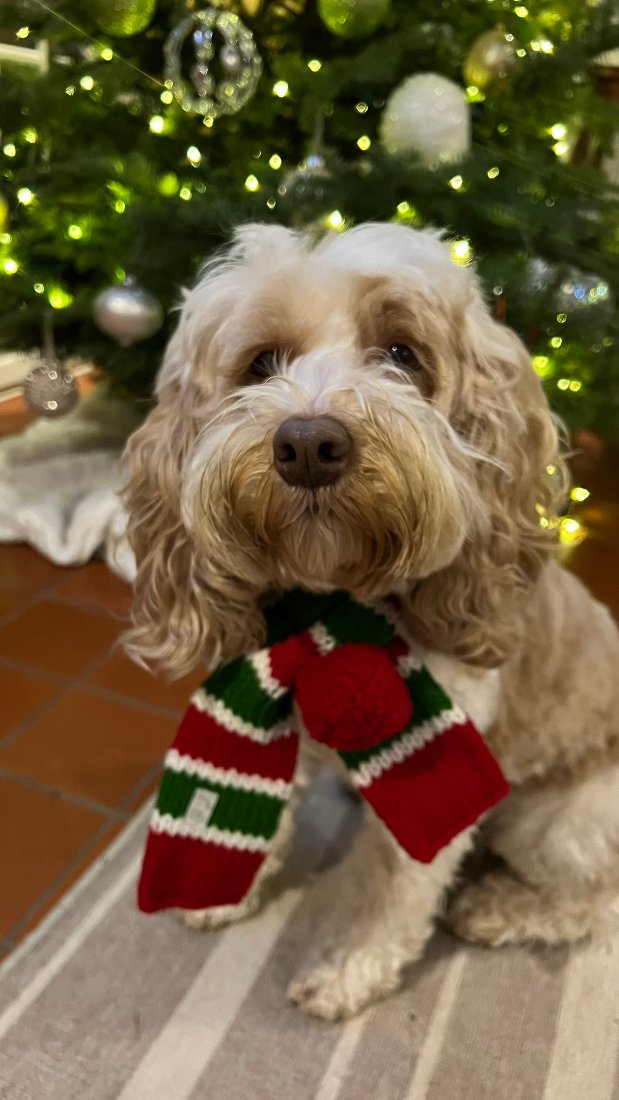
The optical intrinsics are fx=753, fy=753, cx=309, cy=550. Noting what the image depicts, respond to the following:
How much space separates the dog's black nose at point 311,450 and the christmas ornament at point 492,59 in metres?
1.81

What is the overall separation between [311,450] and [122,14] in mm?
1805

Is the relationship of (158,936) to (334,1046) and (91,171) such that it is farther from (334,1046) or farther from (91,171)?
(91,171)

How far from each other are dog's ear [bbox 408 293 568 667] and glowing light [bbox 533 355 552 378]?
1.10m

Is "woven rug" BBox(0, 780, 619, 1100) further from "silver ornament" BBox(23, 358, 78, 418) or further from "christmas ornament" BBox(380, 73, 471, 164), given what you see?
"christmas ornament" BBox(380, 73, 471, 164)

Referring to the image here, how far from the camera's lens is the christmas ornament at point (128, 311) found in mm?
2035

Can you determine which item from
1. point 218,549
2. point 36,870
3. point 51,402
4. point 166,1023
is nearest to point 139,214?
point 51,402

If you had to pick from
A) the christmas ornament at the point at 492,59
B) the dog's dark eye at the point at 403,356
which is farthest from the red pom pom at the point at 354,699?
the christmas ornament at the point at 492,59

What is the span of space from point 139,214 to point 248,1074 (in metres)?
1.90

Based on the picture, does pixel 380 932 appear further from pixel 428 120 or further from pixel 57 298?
pixel 57 298

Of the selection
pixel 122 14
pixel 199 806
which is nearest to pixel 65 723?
pixel 199 806

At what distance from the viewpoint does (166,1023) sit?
118 centimetres

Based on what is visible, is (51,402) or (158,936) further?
(51,402)

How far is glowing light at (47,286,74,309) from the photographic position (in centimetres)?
236

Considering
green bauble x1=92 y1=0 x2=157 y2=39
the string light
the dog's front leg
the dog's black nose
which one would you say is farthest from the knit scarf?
green bauble x1=92 y1=0 x2=157 y2=39
